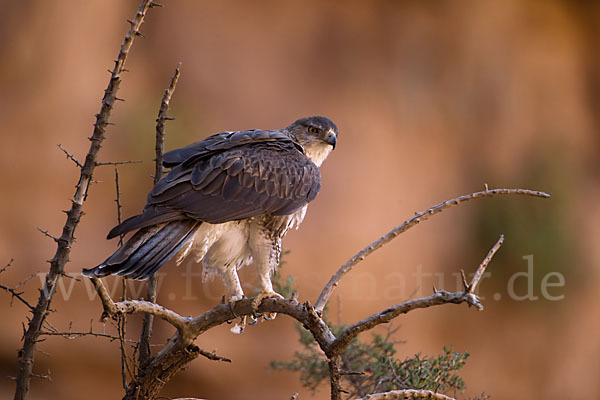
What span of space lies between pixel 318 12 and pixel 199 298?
4.00 meters

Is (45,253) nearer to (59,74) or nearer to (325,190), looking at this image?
(59,74)

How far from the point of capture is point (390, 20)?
8.58 meters

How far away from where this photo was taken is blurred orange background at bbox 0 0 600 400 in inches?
264

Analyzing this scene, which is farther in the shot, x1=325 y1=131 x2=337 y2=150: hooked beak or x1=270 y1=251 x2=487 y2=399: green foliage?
x1=325 y1=131 x2=337 y2=150: hooked beak

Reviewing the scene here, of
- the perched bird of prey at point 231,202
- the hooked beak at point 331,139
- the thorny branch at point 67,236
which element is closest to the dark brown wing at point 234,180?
the perched bird of prey at point 231,202

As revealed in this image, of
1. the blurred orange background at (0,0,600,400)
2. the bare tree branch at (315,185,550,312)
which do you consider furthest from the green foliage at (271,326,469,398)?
the blurred orange background at (0,0,600,400)

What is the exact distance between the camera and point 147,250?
2.96m

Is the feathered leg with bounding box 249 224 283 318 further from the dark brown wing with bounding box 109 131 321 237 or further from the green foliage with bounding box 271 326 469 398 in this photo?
the green foliage with bounding box 271 326 469 398

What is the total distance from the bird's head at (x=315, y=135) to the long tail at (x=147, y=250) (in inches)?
45.4

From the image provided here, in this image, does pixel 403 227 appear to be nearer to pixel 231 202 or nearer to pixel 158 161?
pixel 231 202

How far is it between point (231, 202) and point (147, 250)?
0.64 meters

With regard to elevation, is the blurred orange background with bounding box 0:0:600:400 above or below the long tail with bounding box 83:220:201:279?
above

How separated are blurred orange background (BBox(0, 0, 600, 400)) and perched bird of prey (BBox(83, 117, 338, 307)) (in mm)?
2508

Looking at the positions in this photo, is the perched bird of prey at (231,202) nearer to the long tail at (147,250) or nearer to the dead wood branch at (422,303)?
the long tail at (147,250)
